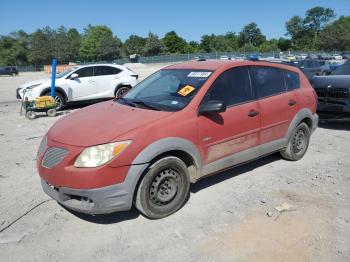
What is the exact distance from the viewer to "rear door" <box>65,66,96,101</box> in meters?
12.2

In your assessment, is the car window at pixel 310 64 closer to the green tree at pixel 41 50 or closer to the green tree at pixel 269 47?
the green tree at pixel 269 47

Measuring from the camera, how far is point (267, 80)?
5395 mm

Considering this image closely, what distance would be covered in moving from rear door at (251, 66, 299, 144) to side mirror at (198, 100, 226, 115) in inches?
41.1

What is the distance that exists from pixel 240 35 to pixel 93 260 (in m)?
153

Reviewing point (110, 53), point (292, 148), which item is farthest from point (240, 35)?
point (292, 148)

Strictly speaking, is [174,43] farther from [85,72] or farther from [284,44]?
[85,72]

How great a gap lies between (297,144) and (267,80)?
1369mm

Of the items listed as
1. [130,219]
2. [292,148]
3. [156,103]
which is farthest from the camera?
[292,148]

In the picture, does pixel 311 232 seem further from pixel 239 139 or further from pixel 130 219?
pixel 130 219

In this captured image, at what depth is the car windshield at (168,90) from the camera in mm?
4480

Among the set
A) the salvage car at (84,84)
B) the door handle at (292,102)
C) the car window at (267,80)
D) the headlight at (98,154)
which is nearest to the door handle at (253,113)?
the car window at (267,80)

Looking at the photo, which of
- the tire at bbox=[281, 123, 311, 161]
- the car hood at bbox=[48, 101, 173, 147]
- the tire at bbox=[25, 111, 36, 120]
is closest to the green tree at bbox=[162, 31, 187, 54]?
the tire at bbox=[25, 111, 36, 120]

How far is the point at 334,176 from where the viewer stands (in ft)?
17.8

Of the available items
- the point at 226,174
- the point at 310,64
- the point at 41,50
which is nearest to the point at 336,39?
the point at 41,50
